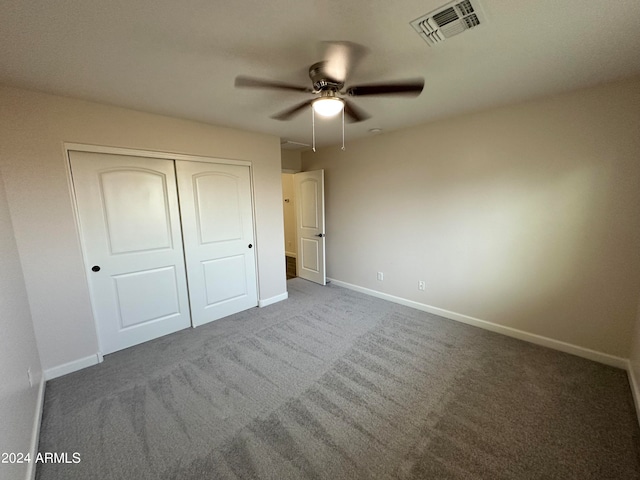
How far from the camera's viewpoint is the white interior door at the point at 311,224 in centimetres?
436

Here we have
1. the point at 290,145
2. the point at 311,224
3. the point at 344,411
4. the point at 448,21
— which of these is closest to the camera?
the point at 448,21

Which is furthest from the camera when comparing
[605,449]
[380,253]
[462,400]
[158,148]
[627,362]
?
[380,253]

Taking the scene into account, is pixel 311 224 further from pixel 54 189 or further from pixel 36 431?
pixel 36 431

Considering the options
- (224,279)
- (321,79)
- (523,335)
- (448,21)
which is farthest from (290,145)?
(523,335)

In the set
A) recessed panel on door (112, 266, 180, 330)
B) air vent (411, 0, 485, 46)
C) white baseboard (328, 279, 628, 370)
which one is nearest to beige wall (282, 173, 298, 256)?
white baseboard (328, 279, 628, 370)

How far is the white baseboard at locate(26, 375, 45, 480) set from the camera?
1.39m

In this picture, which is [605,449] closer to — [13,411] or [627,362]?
[627,362]

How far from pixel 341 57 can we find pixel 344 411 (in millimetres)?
2378

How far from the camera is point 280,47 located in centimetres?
150

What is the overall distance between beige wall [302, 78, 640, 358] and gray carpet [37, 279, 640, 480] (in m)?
0.50

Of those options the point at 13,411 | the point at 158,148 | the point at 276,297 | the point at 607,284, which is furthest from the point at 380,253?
the point at 13,411

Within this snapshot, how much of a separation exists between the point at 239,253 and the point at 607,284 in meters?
3.77

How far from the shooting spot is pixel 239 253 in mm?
3412

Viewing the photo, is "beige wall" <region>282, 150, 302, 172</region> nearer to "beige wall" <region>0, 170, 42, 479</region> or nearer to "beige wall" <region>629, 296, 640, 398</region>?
"beige wall" <region>0, 170, 42, 479</region>
